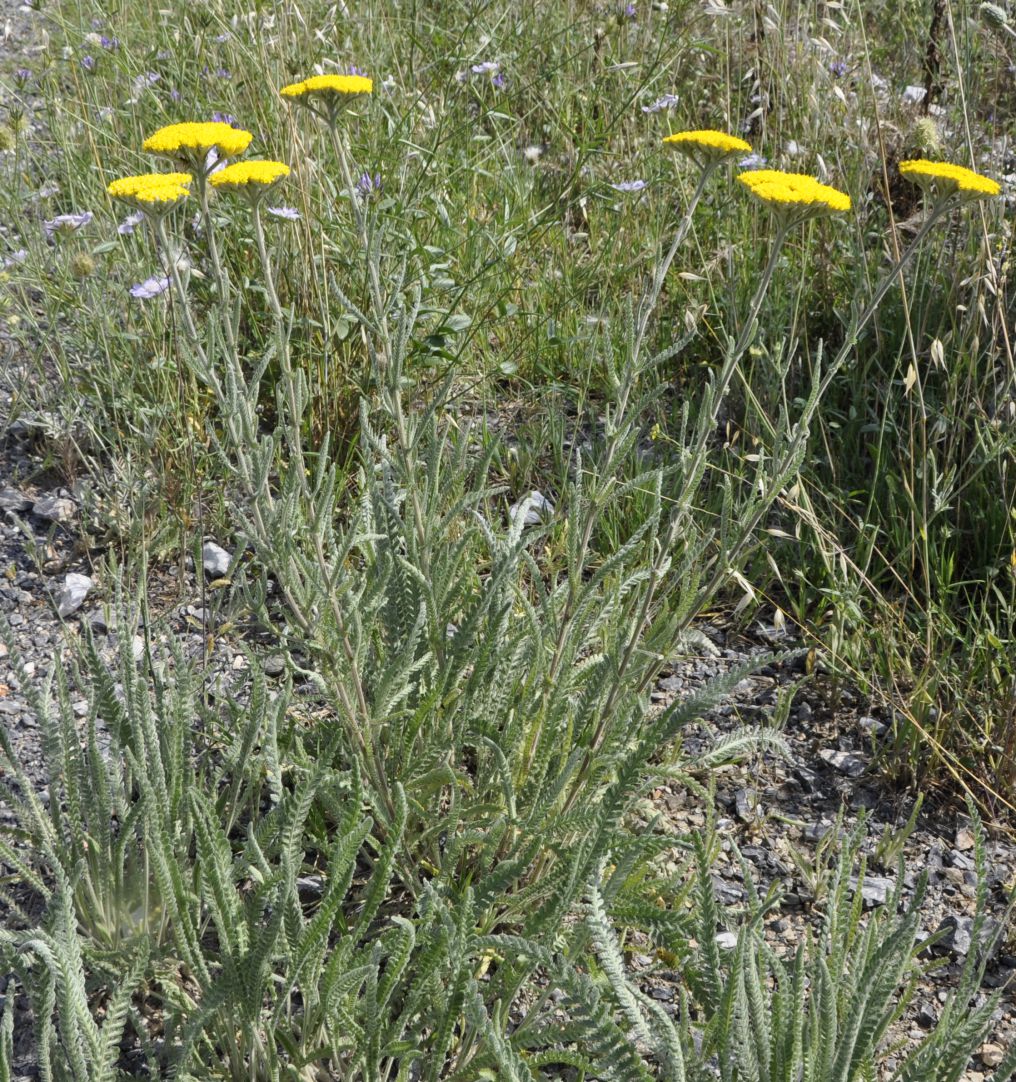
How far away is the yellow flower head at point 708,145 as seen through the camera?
1.38m

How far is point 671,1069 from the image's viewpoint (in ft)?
3.51

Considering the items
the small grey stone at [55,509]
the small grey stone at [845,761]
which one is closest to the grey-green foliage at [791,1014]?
the small grey stone at [845,761]

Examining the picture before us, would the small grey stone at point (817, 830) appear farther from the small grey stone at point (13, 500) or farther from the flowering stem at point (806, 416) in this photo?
the small grey stone at point (13, 500)

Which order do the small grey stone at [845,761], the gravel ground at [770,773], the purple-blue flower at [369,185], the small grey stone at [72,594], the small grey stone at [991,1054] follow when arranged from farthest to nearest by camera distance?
the purple-blue flower at [369,185] → the small grey stone at [72,594] → the small grey stone at [845,761] → the gravel ground at [770,773] → the small grey stone at [991,1054]

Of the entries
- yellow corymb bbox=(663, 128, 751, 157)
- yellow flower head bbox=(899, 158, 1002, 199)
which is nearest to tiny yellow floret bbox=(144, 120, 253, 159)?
yellow corymb bbox=(663, 128, 751, 157)

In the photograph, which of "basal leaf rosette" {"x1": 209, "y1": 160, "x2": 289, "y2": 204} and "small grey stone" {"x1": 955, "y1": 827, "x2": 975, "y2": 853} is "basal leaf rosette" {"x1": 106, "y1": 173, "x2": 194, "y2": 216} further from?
"small grey stone" {"x1": 955, "y1": 827, "x2": 975, "y2": 853}

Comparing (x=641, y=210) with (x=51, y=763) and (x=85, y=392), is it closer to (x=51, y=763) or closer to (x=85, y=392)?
(x=85, y=392)

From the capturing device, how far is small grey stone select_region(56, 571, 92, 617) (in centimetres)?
224

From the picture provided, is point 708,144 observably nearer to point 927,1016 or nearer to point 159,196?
point 159,196

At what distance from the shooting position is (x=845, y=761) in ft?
6.51

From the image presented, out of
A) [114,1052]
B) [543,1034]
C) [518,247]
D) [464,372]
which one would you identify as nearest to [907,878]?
[543,1034]

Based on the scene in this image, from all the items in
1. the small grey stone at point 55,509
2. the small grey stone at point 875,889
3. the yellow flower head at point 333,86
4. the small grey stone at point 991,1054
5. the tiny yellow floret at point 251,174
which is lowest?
the small grey stone at point 991,1054

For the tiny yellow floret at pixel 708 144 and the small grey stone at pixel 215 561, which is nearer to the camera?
the tiny yellow floret at pixel 708 144

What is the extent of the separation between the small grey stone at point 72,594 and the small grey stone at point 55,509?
0.23 m
